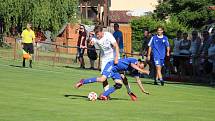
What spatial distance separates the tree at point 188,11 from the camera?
61.2 m

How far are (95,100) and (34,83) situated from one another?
5490mm

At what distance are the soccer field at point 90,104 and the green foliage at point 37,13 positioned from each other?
2570 cm

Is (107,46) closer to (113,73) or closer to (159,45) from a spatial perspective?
(113,73)

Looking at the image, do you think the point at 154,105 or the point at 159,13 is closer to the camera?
the point at 154,105

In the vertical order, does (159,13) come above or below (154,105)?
above

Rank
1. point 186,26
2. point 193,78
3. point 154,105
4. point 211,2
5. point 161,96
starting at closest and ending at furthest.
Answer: point 154,105, point 161,96, point 193,78, point 211,2, point 186,26

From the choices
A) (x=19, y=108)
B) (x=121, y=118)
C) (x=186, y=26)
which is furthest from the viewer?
(x=186, y=26)

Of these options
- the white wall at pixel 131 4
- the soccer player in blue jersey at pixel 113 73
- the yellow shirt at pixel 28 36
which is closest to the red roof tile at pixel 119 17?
the white wall at pixel 131 4

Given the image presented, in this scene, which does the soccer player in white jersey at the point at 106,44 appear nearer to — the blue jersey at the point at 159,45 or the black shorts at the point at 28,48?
the blue jersey at the point at 159,45

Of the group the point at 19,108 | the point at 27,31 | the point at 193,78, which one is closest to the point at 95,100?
the point at 19,108

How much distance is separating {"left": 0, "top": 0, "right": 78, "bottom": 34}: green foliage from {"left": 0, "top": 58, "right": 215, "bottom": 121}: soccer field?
25701 millimetres

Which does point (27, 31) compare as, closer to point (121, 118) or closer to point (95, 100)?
point (95, 100)

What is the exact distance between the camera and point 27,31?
30094 millimetres

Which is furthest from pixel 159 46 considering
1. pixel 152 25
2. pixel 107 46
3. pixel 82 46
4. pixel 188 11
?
pixel 188 11
